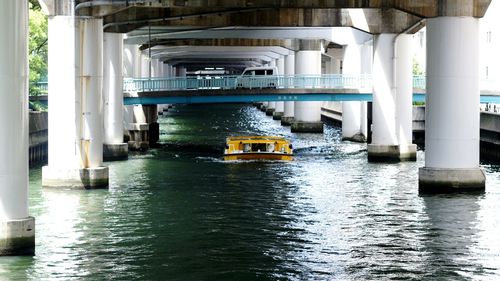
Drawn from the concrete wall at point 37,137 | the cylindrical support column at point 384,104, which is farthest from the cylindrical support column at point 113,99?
the cylindrical support column at point 384,104

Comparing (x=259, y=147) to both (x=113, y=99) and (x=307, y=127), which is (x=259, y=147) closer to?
(x=113, y=99)

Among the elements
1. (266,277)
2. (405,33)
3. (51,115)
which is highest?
(405,33)

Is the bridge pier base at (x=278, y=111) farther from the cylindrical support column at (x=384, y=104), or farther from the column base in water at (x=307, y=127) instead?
the cylindrical support column at (x=384, y=104)

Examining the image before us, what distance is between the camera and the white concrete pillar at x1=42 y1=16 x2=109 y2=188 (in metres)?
42.4

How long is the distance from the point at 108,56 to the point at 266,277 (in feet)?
116

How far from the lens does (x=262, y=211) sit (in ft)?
122

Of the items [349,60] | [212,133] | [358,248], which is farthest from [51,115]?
[212,133]

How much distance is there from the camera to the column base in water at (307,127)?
288 ft

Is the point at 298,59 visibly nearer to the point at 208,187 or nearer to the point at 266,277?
the point at 208,187

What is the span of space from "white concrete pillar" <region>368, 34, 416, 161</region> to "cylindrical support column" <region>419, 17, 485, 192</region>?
632 inches

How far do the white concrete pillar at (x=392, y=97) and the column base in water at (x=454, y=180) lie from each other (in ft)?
53.4

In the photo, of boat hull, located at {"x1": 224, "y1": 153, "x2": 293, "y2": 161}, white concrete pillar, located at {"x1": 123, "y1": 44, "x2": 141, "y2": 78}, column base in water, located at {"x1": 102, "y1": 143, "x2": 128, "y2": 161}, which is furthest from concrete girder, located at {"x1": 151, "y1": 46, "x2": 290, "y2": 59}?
boat hull, located at {"x1": 224, "y1": 153, "x2": 293, "y2": 161}

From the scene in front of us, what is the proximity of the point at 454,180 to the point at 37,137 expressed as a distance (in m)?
23.0

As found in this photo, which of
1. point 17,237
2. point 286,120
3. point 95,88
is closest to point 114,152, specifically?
point 95,88
